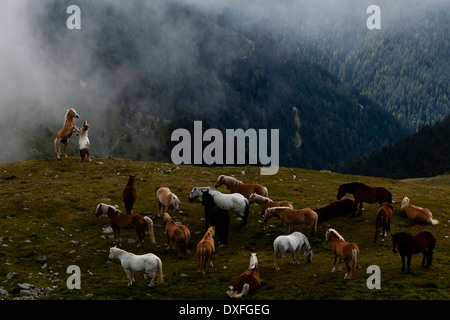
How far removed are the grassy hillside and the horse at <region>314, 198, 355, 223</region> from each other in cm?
60

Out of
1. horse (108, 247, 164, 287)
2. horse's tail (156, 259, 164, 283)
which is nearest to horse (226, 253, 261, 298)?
horse's tail (156, 259, 164, 283)

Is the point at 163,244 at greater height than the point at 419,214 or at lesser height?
lesser

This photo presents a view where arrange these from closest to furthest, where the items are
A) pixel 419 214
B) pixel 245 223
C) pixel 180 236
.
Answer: pixel 180 236, pixel 245 223, pixel 419 214

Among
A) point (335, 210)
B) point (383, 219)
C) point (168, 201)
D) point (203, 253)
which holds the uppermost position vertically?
point (168, 201)

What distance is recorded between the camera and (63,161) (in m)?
43.2

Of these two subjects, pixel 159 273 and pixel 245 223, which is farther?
pixel 245 223

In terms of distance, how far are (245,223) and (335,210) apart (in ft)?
22.6

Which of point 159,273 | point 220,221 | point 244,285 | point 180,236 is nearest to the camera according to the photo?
point 244,285

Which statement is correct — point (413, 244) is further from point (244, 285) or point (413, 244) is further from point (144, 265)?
point (144, 265)

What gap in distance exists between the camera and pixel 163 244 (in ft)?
79.3

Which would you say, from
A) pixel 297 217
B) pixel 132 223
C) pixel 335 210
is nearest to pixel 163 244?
pixel 132 223
